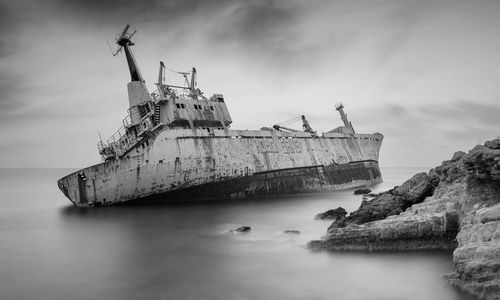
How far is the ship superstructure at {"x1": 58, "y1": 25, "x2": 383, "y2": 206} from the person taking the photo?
61.7 ft

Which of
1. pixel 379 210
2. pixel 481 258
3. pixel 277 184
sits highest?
pixel 277 184

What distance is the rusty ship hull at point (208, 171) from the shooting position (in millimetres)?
18766

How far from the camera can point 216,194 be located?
20.7 meters

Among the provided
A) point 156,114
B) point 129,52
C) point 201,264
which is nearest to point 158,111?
point 156,114

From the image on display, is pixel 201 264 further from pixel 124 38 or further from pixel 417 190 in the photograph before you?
pixel 124 38

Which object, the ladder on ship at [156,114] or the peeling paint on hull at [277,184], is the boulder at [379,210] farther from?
the ladder on ship at [156,114]

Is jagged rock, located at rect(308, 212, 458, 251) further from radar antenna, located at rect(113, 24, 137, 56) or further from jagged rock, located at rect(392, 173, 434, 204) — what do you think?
radar antenna, located at rect(113, 24, 137, 56)

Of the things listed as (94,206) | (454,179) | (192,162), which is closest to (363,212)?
(454,179)

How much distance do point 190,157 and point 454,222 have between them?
13381mm

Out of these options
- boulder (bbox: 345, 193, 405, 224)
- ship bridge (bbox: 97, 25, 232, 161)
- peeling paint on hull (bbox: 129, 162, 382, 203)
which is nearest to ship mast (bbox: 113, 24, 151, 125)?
ship bridge (bbox: 97, 25, 232, 161)

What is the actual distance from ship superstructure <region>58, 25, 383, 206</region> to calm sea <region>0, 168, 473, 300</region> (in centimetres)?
343

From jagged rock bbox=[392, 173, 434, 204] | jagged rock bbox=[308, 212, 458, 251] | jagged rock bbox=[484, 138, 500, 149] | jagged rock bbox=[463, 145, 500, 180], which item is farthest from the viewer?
jagged rock bbox=[392, 173, 434, 204]

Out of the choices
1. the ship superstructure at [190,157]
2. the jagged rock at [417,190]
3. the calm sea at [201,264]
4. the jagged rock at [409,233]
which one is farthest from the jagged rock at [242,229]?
the ship superstructure at [190,157]

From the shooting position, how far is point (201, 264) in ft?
30.4
